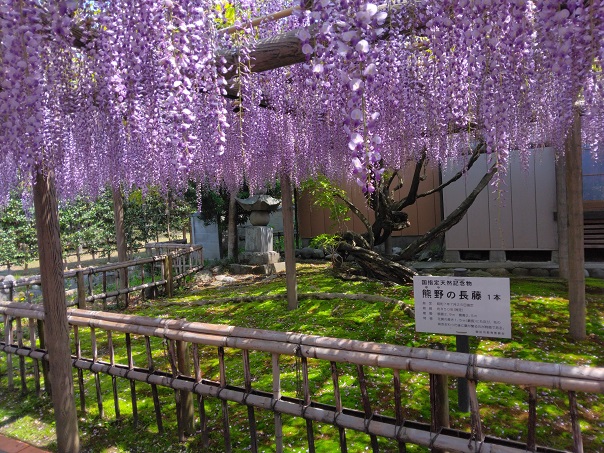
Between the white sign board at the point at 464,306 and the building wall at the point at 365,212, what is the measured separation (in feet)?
18.6

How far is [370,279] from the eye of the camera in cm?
682

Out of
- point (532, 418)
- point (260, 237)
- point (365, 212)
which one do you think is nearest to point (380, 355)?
point (532, 418)

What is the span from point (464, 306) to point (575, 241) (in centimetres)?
229

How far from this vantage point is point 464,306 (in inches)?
97.7

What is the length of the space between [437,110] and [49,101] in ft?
9.41

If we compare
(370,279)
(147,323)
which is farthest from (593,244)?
(147,323)

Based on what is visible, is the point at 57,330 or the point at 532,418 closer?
the point at 532,418

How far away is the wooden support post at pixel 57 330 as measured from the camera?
254 centimetres

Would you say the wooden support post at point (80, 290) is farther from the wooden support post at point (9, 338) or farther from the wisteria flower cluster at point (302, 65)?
the wisteria flower cluster at point (302, 65)

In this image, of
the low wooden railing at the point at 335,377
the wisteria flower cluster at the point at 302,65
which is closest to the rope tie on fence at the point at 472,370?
the low wooden railing at the point at 335,377

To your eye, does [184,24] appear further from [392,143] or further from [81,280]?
[81,280]

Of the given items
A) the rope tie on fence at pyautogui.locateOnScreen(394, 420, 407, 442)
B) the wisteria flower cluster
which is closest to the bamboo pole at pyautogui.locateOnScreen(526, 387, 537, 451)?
the rope tie on fence at pyautogui.locateOnScreen(394, 420, 407, 442)

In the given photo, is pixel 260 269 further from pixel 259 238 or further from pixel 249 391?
pixel 249 391

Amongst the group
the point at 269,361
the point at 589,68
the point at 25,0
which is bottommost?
the point at 269,361
